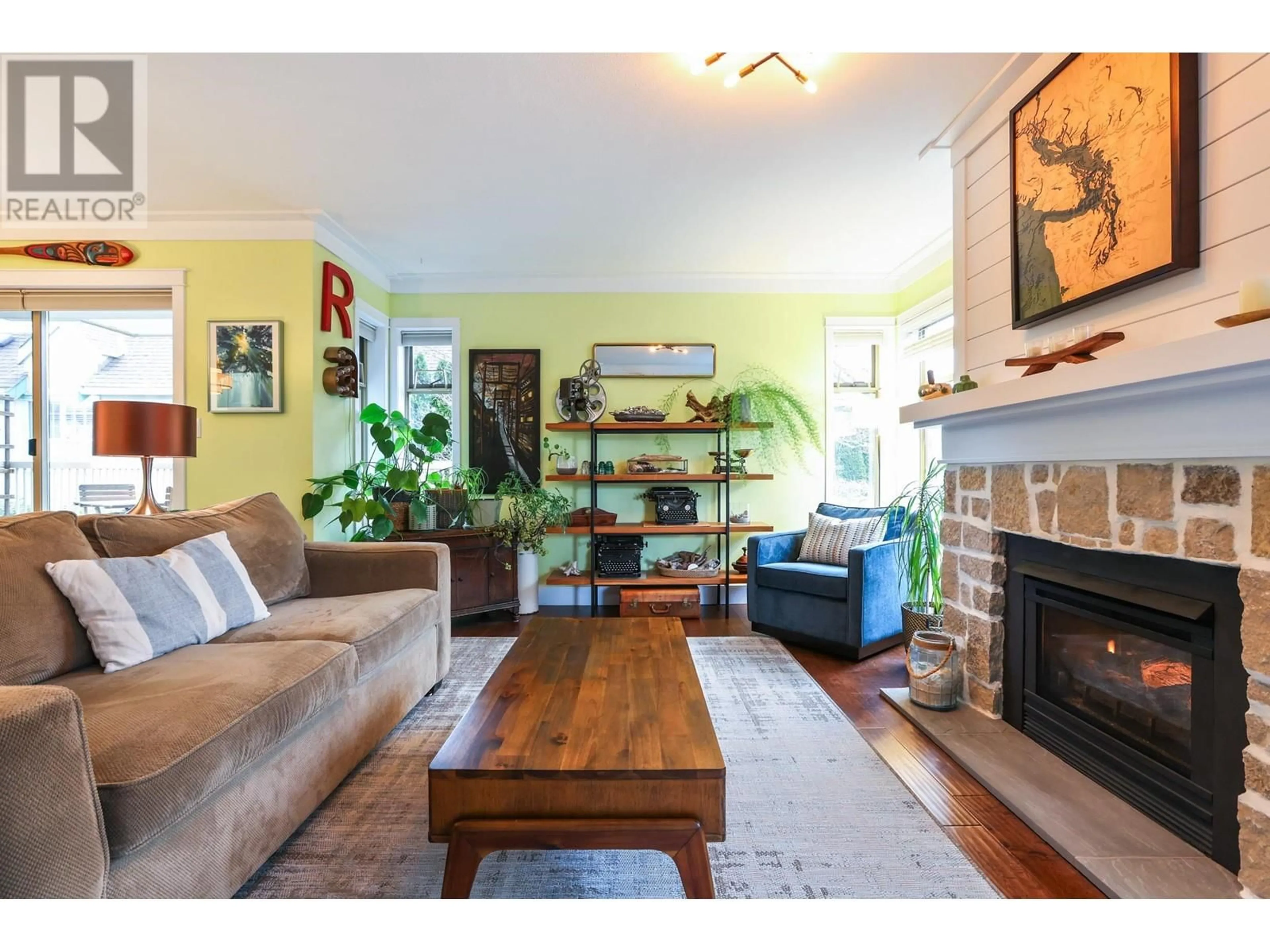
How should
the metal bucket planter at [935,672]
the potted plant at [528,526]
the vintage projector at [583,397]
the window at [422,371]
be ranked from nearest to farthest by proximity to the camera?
the metal bucket planter at [935,672]
the potted plant at [528,526]
the vintage projector at [583,397]
the window at [422,371]

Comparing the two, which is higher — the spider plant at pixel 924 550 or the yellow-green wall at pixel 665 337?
the yellow-green wall at pixel 665 337

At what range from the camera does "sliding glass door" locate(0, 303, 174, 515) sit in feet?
11.8

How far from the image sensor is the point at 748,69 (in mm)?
2072

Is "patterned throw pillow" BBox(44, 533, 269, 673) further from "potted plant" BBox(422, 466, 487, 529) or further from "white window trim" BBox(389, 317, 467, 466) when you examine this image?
"white window trim" BBox(389, 317, 467, 466)

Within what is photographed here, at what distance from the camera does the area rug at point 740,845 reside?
1403 mm

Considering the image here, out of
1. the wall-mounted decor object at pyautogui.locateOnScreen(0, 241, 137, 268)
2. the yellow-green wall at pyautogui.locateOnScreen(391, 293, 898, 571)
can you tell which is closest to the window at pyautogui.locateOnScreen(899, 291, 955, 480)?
the yellow-green wall at pyautogui.locateOnScreen(391, 293, 898, 571)

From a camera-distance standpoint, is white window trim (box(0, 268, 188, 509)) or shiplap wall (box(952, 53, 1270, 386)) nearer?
shiplap wall (box(952, 53, 1270, 386))

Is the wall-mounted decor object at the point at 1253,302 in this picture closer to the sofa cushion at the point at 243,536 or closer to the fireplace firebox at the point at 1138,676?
the fireplace firebox at the point at 1138,676

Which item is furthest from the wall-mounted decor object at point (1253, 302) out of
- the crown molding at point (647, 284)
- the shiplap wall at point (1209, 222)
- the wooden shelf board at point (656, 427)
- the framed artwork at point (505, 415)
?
the framed artwork at point (505, 415)

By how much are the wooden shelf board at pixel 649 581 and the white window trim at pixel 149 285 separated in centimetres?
240

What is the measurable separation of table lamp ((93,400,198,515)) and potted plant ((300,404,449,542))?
2.59 feet

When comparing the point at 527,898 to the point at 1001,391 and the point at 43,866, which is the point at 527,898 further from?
the point at 1001,391

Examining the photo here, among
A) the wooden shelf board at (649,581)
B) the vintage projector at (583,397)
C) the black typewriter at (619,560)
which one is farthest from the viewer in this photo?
the vintage projector at (583,397)
